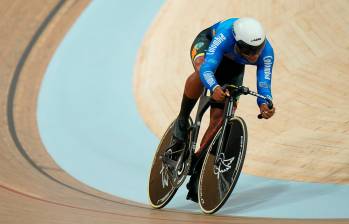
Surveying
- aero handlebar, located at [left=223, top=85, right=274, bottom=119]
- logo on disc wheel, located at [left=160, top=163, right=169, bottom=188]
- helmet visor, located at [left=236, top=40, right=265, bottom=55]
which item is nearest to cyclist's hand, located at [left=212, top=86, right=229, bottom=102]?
aero handlebar, located at [left=223, top=85, right=274, bottom=119]

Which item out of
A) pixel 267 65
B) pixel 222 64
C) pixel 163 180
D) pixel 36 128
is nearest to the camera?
pixel 267 65

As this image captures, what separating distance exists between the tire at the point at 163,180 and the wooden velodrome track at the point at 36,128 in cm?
11

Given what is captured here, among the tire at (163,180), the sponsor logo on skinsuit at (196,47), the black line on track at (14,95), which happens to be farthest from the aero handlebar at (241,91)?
the black line on track at (14,95)

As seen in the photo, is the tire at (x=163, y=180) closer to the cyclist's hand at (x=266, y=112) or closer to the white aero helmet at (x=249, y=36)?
the cyclist's hand at (x=266, y=112)

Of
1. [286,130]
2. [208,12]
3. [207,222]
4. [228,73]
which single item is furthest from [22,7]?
[207,222]

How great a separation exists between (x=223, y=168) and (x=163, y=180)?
88cm

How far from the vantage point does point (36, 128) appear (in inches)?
241

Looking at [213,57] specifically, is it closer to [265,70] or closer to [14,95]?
[265,70]

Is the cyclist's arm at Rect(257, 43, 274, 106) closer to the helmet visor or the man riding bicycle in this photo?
the man riding bicycle

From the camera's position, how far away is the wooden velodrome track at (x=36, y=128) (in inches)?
144

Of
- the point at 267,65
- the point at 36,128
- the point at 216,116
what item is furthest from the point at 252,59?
the point at 36,128

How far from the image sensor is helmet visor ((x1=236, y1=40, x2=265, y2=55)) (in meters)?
3.73

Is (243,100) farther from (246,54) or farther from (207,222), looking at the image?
(207,222)

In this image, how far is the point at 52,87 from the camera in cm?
703
